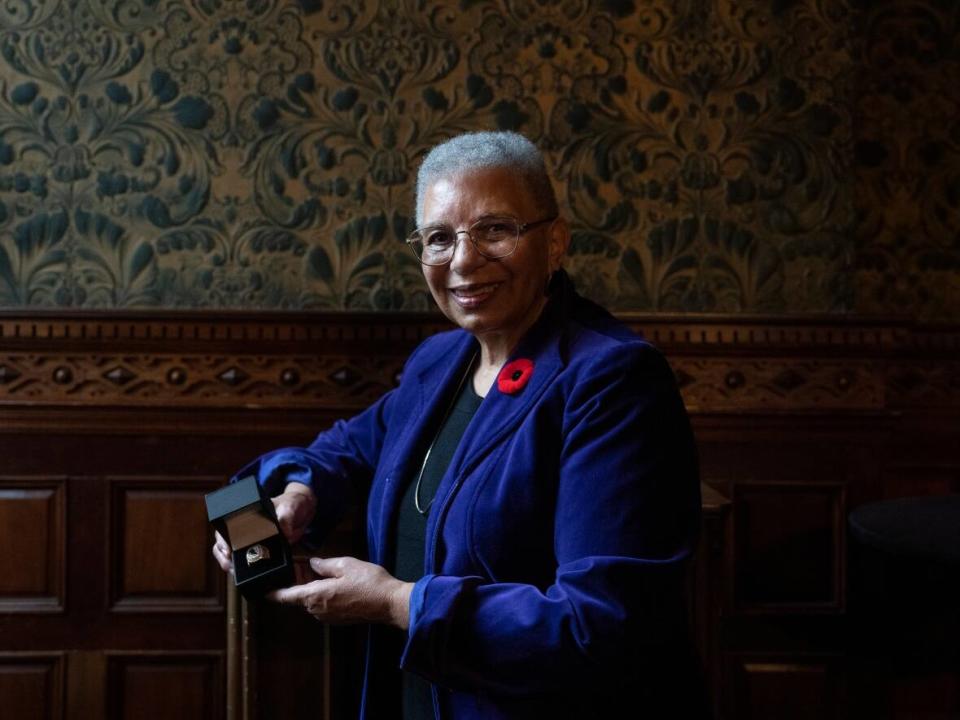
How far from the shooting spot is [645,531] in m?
1.20

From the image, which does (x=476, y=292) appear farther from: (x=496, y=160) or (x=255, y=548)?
(x=255, y=548)

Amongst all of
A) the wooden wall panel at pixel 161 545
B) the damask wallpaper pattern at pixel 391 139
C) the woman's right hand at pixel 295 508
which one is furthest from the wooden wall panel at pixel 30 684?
the woman's right hand at pixel 295 508

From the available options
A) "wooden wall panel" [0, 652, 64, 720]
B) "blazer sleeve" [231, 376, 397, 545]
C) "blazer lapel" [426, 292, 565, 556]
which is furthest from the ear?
"wooden wall panel" [0, 652, 64, 720]

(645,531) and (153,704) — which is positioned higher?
(645,531)

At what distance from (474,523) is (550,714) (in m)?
0.28

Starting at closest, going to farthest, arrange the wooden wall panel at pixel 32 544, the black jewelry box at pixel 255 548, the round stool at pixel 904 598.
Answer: the black jewelry box at pixel 255 548 < the round stool at pixel 904 598 < the wooden wall panel at pixel 32 544

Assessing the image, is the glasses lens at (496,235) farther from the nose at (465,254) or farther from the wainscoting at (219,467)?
the wainscoting at (219,467)

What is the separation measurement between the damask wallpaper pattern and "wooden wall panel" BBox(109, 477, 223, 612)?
1.60ft

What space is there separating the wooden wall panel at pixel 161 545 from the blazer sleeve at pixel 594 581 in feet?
4.31

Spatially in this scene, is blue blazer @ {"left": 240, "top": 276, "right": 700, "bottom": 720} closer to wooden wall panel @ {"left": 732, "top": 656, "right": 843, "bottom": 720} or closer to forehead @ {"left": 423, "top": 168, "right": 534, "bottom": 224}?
forehead @ {"left": 423, "top": 168, "right": 534, "bottom": 224}

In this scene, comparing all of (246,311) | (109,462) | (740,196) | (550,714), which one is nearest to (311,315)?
(246,311)

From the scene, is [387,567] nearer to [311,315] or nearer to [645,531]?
[645,531]

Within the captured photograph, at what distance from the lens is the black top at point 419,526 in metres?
1.44

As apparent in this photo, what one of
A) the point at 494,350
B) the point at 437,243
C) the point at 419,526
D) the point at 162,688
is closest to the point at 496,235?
the point at 437,243
